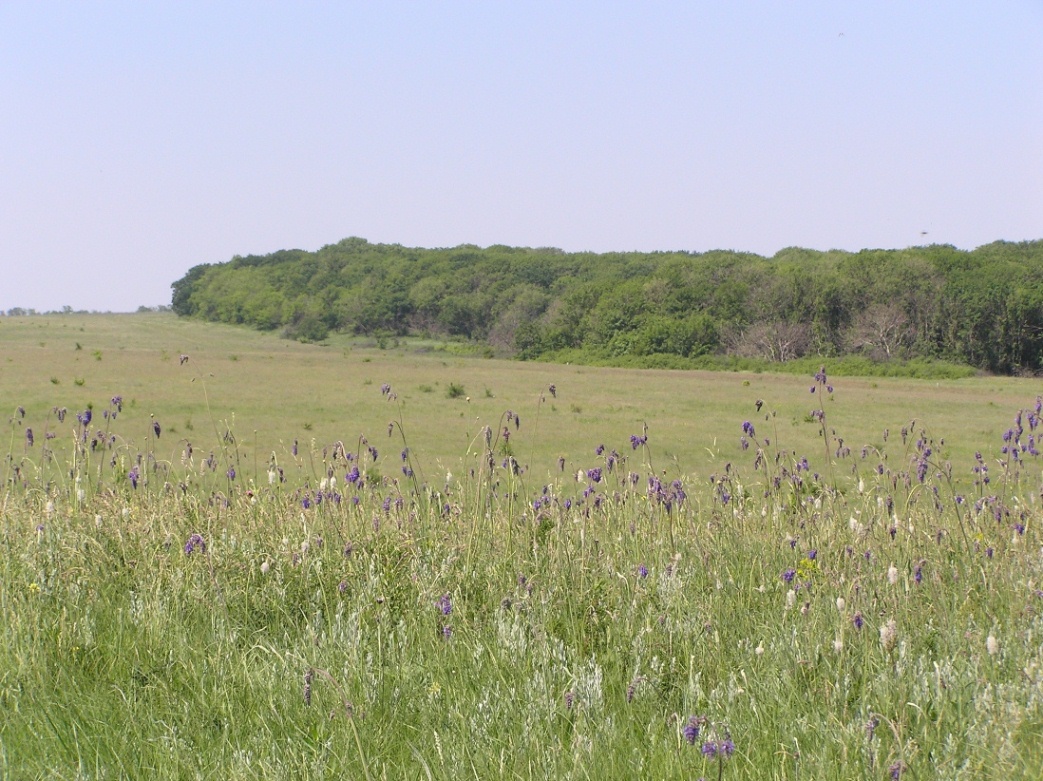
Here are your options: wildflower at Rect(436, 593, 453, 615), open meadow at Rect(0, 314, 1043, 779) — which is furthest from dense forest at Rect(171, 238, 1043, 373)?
wildflower at Rect(436, 593, 453, 615)

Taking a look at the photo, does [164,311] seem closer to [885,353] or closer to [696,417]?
[885,353]

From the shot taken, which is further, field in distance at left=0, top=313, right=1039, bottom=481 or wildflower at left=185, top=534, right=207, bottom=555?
field in distance at left=0, top=313, right=1039, bottom=481

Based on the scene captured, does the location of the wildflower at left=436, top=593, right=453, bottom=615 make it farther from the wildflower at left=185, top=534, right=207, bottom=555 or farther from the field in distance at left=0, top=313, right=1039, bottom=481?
the field in distance at left=0, top=313, right=1039, bottom=481

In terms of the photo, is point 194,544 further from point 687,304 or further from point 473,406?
point 687,304

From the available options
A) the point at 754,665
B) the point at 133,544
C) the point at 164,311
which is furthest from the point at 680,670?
the point at 164,311

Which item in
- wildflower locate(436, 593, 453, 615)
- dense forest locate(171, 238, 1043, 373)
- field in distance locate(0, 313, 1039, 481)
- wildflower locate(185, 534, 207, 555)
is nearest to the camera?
wildflower locate(436, 593, 453, 615)

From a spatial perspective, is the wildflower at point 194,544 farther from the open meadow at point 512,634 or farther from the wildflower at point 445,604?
the wildflower at point 445,604

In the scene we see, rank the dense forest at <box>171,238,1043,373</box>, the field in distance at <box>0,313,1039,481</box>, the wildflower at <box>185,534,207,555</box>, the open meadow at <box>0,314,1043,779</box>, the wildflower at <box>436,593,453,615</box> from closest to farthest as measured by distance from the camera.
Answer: the open meadow at <box>0,314,1043,779</box>, the wildflower at <box>436,593,453,615</box>, the wildflower at <box>185,534,207,555</box>, the field in distance at <box>0,313,1039,481</box>, the dense forest at <box>171,238,1043,373</box>

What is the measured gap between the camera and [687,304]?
170ft

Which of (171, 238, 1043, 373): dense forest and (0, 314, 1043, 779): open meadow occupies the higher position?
(171, 238, 1043, 373): dense forest

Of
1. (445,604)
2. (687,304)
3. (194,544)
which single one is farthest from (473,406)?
(687,304)

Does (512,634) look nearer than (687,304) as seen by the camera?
Yes

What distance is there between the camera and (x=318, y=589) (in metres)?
4.09

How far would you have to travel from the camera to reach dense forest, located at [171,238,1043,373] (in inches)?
1681
